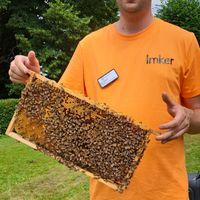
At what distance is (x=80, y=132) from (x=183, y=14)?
1744cm

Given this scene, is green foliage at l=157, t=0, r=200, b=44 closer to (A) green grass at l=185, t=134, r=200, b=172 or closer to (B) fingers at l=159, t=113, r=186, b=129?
(A) green grass at l=185, t=134, r=200, b=172

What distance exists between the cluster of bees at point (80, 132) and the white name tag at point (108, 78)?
6.1 inches

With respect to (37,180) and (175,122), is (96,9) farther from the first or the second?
(175,122)

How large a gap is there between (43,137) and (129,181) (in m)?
0.56

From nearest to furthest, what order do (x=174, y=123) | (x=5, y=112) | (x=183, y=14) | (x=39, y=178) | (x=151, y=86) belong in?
(x=174, y=123) < (x=151, y=86) < (x=39, y=178) < (x=5, y=112) < (x=183, y=14)

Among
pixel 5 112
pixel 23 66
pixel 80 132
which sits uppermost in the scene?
pixel 23 66

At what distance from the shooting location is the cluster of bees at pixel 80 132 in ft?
→ 8.46

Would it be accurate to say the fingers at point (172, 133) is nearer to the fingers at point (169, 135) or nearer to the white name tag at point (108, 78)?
the fingers at point (169, 135)

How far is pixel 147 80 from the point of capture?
8.85 ft

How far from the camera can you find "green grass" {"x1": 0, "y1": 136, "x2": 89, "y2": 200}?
24.8 feet

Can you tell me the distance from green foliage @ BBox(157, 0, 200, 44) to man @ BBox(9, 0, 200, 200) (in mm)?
16839

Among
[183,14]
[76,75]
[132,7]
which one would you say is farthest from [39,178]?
[183,14]

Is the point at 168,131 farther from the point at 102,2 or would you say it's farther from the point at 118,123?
the point at 102,2

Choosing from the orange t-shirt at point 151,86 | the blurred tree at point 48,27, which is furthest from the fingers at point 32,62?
the blurred tree at point 48,27
